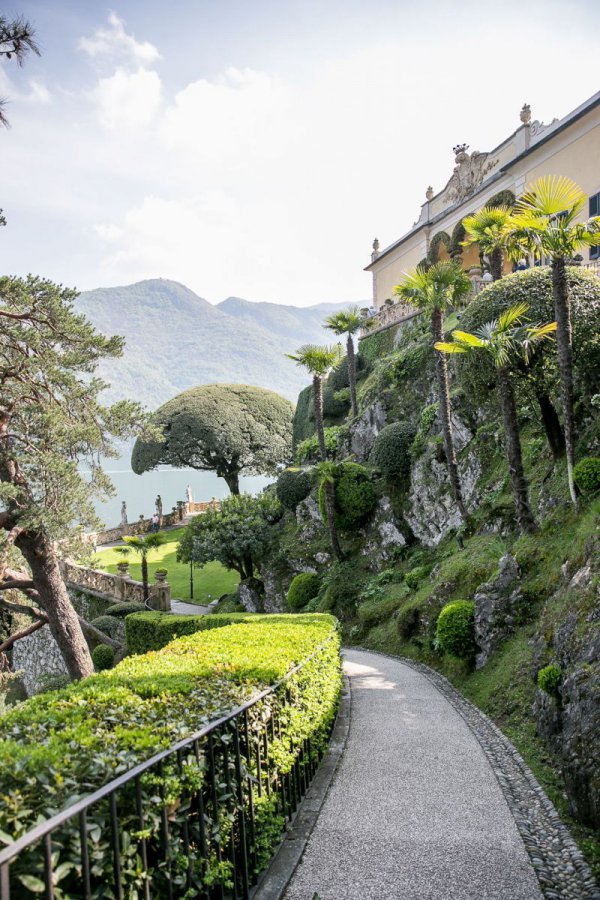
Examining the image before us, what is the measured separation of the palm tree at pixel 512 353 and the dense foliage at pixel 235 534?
1371 cm

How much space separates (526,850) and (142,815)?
3703 millimetres

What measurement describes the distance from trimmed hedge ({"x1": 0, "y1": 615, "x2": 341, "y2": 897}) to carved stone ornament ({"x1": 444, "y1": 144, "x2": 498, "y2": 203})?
31.1m

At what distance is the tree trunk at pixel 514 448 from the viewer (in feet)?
37.2

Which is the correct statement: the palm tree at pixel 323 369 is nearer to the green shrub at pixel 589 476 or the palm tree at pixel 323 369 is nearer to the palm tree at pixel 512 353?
the palm tree at pixel 512 353

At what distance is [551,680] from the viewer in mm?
6957

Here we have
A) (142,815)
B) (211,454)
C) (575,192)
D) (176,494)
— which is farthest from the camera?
(176,494)

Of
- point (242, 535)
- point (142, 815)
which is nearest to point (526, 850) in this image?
point (142, 815)

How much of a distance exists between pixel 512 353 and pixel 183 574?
79.5 ft

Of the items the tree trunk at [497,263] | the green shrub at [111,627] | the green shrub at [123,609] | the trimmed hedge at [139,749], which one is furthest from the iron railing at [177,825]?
the green shrub at [123,609]

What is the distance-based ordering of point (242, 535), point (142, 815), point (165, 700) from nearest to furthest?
point (142, 815), point (165, 700), point (242, 535)

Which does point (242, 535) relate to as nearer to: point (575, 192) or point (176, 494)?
point (575, 192)

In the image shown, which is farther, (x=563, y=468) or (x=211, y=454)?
(x=211, y=454)

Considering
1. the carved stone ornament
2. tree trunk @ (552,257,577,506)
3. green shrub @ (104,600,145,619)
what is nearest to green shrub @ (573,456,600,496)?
tree trunk @ (552,257,577,506)

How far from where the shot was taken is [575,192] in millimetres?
11055
